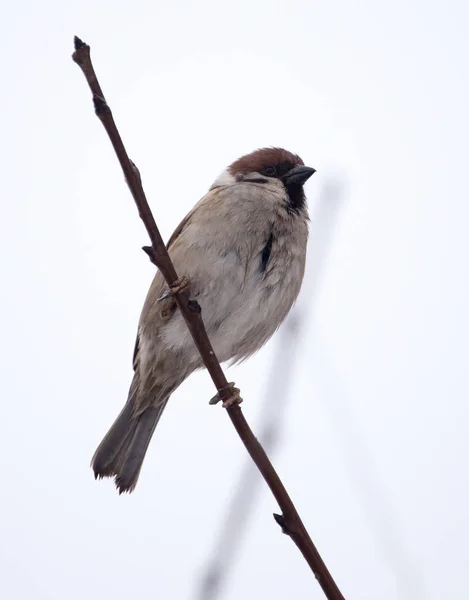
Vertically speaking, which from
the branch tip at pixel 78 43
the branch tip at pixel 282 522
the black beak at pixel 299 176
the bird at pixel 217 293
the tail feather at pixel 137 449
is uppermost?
the branch tip at pixel 78 43

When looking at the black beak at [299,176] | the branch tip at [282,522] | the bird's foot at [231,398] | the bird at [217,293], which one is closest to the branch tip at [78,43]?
the bird's foot at [231,398]

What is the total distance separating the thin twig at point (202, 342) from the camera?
1714 mm

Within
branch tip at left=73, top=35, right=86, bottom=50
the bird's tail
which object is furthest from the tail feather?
branch tip at left=73, top=35, right=86, bottom=50

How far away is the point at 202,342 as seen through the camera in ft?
7.44

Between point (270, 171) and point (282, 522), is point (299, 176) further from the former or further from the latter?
point (282, 522)

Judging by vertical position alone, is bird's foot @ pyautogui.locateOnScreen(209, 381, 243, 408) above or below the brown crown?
below

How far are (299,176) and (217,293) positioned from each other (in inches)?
34.2

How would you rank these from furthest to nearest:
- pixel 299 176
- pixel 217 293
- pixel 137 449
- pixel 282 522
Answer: pixel 299 176
pixel 137 449
pixel 217 293
pixel 282 522

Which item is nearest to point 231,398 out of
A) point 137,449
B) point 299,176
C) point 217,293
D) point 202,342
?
point 202,342

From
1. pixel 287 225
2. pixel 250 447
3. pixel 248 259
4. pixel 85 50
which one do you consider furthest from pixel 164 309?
pixel 85 50

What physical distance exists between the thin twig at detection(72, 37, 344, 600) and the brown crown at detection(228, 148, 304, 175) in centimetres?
187

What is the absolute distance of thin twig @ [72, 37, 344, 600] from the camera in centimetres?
171

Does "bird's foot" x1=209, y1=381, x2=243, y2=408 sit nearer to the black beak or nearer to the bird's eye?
the black beak

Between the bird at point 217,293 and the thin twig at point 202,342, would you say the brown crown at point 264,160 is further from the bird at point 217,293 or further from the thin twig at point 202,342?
the thin twig at point 202,342
